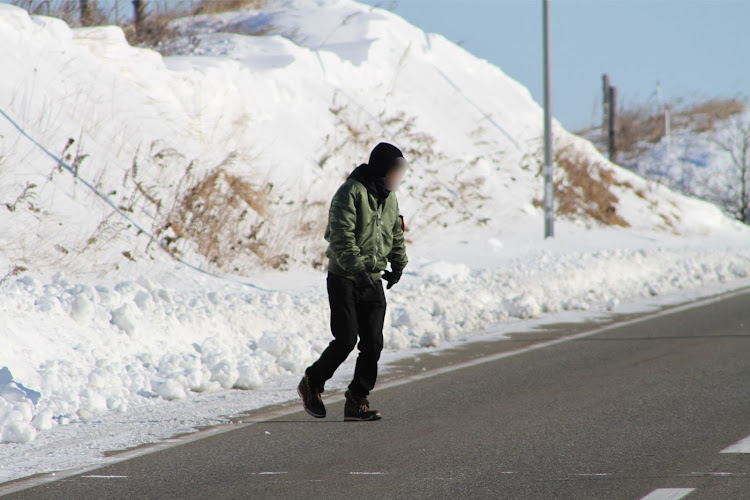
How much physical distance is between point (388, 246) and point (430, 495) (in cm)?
231

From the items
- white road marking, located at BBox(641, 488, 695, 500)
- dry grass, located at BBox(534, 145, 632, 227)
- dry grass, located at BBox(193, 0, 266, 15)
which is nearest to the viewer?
white road marking, located at BBox(641, 488, 695, 500)

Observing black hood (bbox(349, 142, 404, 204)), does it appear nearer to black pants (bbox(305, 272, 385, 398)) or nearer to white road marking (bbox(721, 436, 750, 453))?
black pants (bbox(305, 272, 385, 398))

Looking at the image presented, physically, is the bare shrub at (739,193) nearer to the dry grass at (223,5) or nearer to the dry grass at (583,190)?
the dry grass at (583,190)

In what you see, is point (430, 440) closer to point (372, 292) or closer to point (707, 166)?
point (372, 292)

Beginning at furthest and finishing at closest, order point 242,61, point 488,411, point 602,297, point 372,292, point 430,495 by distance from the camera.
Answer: point 242,61, point 602,297, point 488,411, point 372,292, point 430,495

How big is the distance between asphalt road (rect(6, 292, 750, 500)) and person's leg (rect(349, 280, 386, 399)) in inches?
11.4

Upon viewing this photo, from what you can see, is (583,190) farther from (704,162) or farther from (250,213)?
(704,162)

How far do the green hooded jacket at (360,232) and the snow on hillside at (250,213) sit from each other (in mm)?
1681

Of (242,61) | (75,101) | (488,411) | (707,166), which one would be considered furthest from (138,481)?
(707,166)

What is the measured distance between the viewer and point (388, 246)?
692cm

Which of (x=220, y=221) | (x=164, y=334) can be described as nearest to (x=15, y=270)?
(x=164, y=334)

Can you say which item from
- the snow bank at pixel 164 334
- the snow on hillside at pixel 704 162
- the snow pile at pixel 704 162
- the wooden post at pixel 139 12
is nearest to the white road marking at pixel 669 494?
the snow bank at pixel 164 334

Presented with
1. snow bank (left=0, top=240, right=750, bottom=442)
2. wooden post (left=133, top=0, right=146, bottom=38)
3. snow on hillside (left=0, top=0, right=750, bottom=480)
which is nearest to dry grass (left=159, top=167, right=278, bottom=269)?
snow on hillside (left=0, top=0, right=750, bottom=480)

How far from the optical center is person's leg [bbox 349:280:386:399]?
6893mm
